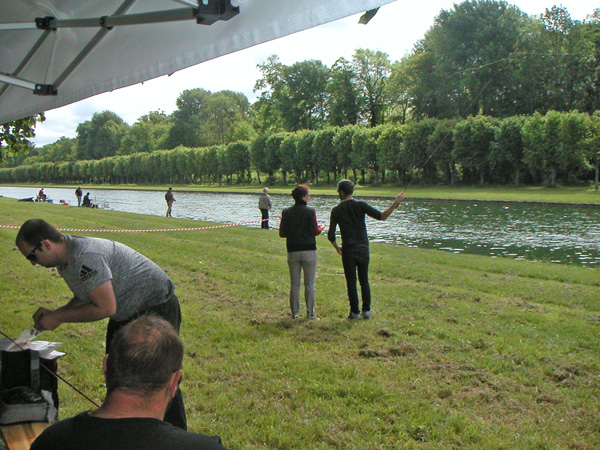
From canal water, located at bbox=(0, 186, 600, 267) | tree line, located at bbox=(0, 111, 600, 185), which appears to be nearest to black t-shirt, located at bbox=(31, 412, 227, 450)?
tree line, located at bbox=(0, 111, 600, 185)

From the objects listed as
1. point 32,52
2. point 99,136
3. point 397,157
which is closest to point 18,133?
point 32,52

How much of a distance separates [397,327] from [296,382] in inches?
95.6

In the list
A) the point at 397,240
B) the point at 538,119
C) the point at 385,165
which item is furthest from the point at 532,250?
the point at 385,165

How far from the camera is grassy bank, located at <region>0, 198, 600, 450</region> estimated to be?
4336mm

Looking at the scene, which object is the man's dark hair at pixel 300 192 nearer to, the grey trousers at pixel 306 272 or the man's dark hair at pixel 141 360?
the grey trousers at pixel 306 272

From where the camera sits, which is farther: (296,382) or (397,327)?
(397,327)

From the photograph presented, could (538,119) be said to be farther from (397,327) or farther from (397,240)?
(397,327)

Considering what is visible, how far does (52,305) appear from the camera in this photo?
8.46 metres

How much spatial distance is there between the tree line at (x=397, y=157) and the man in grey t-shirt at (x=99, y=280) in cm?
362

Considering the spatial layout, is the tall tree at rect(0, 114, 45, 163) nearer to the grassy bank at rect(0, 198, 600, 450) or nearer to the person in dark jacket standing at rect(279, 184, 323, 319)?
the grassy bank at rect(0, 198, 600, 450)

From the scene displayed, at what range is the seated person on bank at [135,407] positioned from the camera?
191 cm

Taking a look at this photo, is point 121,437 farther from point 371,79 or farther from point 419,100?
point 371,79

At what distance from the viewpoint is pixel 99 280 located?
10.6 feet

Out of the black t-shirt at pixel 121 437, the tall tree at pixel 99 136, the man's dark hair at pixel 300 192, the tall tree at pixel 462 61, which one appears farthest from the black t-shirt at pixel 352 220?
the tall tree at pixel 99 136
